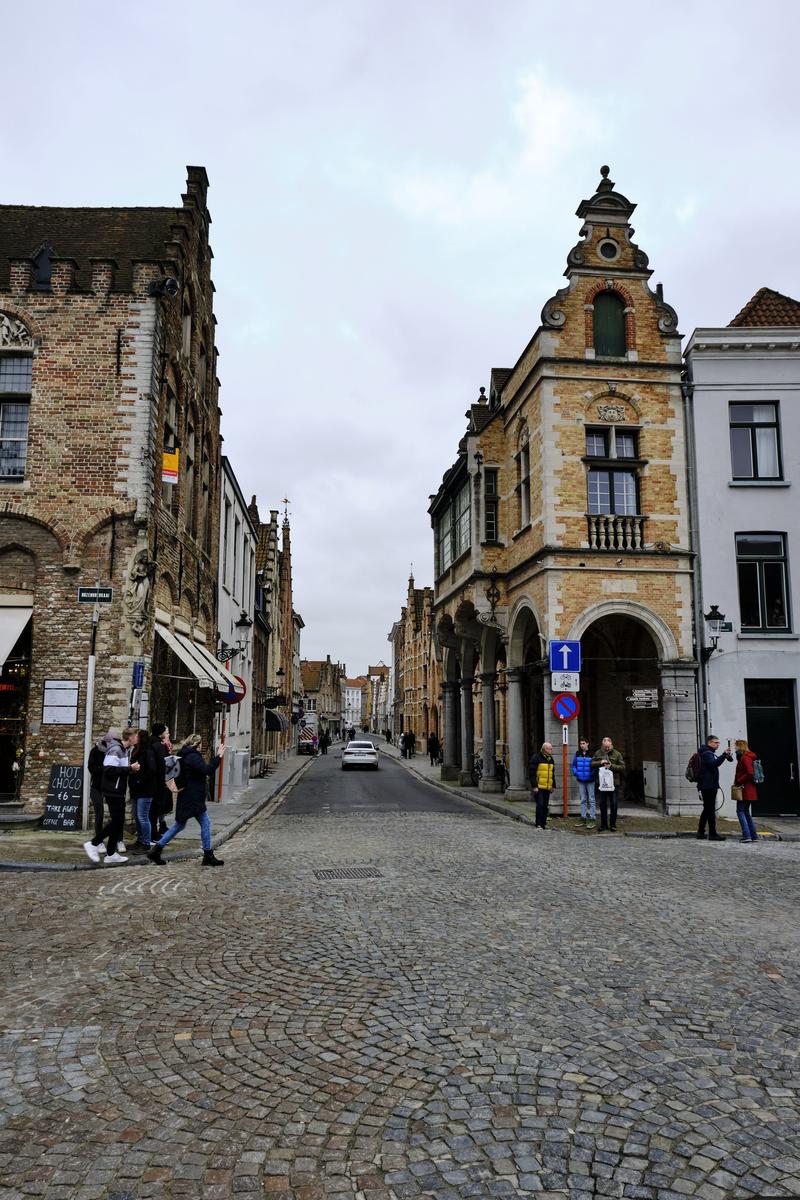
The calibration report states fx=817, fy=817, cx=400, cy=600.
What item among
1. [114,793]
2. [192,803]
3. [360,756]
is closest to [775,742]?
[192,803]

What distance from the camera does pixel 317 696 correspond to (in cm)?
11881

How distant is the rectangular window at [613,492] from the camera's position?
1962 cm

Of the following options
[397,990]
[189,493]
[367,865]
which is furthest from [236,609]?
[397,990]

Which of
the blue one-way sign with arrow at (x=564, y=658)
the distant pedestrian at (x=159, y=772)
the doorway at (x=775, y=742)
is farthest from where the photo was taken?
the doorway at (x=775, y=742)

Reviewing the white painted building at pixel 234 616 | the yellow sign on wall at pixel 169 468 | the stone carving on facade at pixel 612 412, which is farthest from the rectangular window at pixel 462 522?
the yellow sign on wall at pixel 169 468

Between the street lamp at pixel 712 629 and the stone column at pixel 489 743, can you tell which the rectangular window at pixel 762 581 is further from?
the stone column at pixel 489 743

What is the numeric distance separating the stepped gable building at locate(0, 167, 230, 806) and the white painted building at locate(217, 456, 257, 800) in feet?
21.6

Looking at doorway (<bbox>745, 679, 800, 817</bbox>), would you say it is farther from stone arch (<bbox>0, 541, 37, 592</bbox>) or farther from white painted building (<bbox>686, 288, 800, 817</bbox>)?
stone arch (<bbox>0, 541, 37, 592</bbox>)

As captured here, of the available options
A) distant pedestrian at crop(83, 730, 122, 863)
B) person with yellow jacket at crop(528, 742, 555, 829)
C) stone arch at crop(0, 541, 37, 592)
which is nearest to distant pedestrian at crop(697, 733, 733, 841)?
person with yellow jacket at crop(528, 742, 555, 829)

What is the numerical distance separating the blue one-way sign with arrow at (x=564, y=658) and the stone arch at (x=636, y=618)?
134 centimetres

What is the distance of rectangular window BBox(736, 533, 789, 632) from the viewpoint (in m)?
19.2

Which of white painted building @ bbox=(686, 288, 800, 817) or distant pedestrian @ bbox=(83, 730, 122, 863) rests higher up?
white painted building @ bbox=(686, 288, 800, 817)

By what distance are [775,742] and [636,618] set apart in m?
4.21

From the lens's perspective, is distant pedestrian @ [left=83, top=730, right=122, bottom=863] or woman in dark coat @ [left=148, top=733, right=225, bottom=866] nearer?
distant pedestrian @ [left=83, top=730, right=122, bottom=863]
